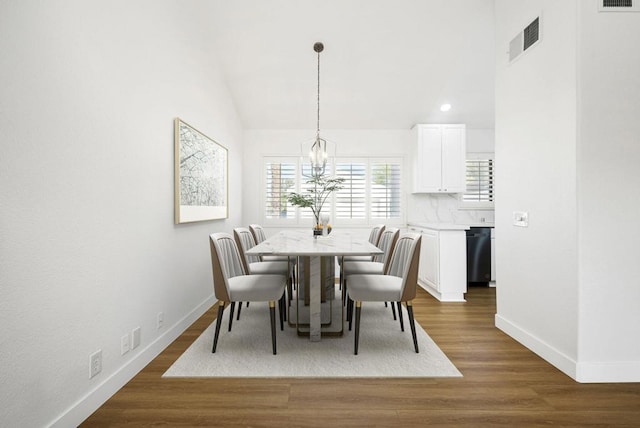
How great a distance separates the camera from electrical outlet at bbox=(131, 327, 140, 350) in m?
2.19

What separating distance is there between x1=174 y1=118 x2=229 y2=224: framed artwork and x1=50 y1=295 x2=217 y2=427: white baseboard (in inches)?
37.2

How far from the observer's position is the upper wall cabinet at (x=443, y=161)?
5.04 metres

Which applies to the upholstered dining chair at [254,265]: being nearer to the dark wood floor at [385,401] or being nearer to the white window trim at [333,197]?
the dark wood floor at [385,401]

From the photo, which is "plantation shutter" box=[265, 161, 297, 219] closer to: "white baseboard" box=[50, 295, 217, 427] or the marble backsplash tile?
the marble backsplash tile

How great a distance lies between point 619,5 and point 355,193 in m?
3.71

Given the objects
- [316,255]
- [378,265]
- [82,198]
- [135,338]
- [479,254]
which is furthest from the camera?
[479,254]

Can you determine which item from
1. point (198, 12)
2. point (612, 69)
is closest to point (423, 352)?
point (612, 69)

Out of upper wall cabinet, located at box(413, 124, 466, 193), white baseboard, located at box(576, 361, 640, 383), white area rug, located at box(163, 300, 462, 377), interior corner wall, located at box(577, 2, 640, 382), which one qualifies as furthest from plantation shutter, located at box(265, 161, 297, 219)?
white baseboard, located at box(576, 361, 640, 383)

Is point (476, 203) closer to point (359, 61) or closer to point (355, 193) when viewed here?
point (355, 193)

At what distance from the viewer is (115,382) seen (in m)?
1.99

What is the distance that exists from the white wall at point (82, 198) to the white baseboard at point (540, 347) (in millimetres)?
2812

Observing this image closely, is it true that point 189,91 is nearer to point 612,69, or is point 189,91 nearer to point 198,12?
point 198,12

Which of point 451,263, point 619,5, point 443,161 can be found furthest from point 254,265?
point 619,5

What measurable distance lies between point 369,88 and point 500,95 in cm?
193
